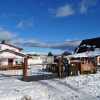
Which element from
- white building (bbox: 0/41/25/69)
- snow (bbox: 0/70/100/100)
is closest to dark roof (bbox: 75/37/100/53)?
white building (bbox: 0/41/25/69)

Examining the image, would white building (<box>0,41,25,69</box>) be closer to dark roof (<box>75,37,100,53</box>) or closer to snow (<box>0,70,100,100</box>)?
dark roof (<box>75,37,100,53</box>)

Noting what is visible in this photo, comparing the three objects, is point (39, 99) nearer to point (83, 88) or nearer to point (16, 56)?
point (83, 88)

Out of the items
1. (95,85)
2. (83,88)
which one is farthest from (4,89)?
(95,85)

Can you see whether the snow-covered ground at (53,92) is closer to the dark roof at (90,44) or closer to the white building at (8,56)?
the white building at (8,56)

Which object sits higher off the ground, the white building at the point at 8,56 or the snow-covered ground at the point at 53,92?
the white building at the point at 8,56

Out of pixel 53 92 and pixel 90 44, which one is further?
pixel 90 44

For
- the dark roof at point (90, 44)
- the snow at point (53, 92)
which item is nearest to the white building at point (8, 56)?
the dark roof at point (90, 44)

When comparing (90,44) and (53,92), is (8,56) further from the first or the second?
(90,44)

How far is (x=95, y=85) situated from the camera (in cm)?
Result: 2091

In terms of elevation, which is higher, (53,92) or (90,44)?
(90,44)

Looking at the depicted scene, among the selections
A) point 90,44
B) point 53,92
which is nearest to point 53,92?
point 53,92

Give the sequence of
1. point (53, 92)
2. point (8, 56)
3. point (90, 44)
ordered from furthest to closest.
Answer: point (90, 44) → point (8, 56) → point (53, 92)

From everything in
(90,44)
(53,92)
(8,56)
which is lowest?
(53,92)

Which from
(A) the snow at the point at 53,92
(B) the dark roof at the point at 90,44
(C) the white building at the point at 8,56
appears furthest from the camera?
(B) the dark roof at the point at 90,44
